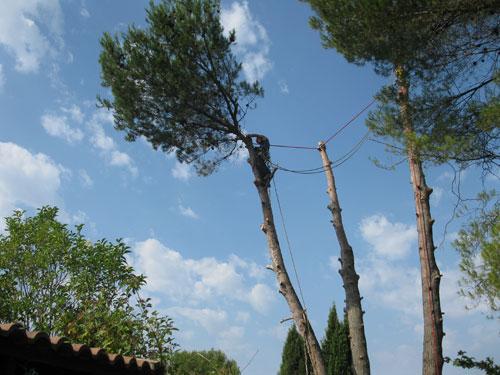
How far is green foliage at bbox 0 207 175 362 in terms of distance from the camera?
802 cm

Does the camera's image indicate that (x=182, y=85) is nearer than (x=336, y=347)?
Yes

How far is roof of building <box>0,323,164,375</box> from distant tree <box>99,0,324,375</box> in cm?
371

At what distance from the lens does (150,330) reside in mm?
8016

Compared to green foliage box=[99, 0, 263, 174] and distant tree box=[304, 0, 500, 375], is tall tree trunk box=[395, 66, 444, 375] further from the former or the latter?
green foliage box=[99, 0, 263, 174]

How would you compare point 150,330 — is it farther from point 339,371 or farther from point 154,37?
point 339,371

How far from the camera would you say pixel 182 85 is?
945 centimetres

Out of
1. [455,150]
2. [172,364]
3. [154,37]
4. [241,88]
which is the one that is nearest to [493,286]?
[455,150]

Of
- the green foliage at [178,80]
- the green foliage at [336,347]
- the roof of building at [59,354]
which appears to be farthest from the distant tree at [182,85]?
the green foliage at [336,347]

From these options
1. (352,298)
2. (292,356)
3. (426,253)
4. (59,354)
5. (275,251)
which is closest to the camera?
(59,354)

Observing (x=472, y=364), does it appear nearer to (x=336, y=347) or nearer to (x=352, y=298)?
(x=352, y=298)

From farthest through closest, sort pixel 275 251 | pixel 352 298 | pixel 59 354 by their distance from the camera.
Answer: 1. pixel 275 251
2. pixel 352 298
3. pixel 59 354

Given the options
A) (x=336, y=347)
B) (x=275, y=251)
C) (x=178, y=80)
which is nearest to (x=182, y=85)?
(x=178, y=80)

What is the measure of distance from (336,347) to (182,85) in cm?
1056

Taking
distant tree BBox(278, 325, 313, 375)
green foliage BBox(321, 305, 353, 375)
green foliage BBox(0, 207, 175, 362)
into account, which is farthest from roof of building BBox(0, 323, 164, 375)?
distant tree BBox(278, 325, 313, 375)
